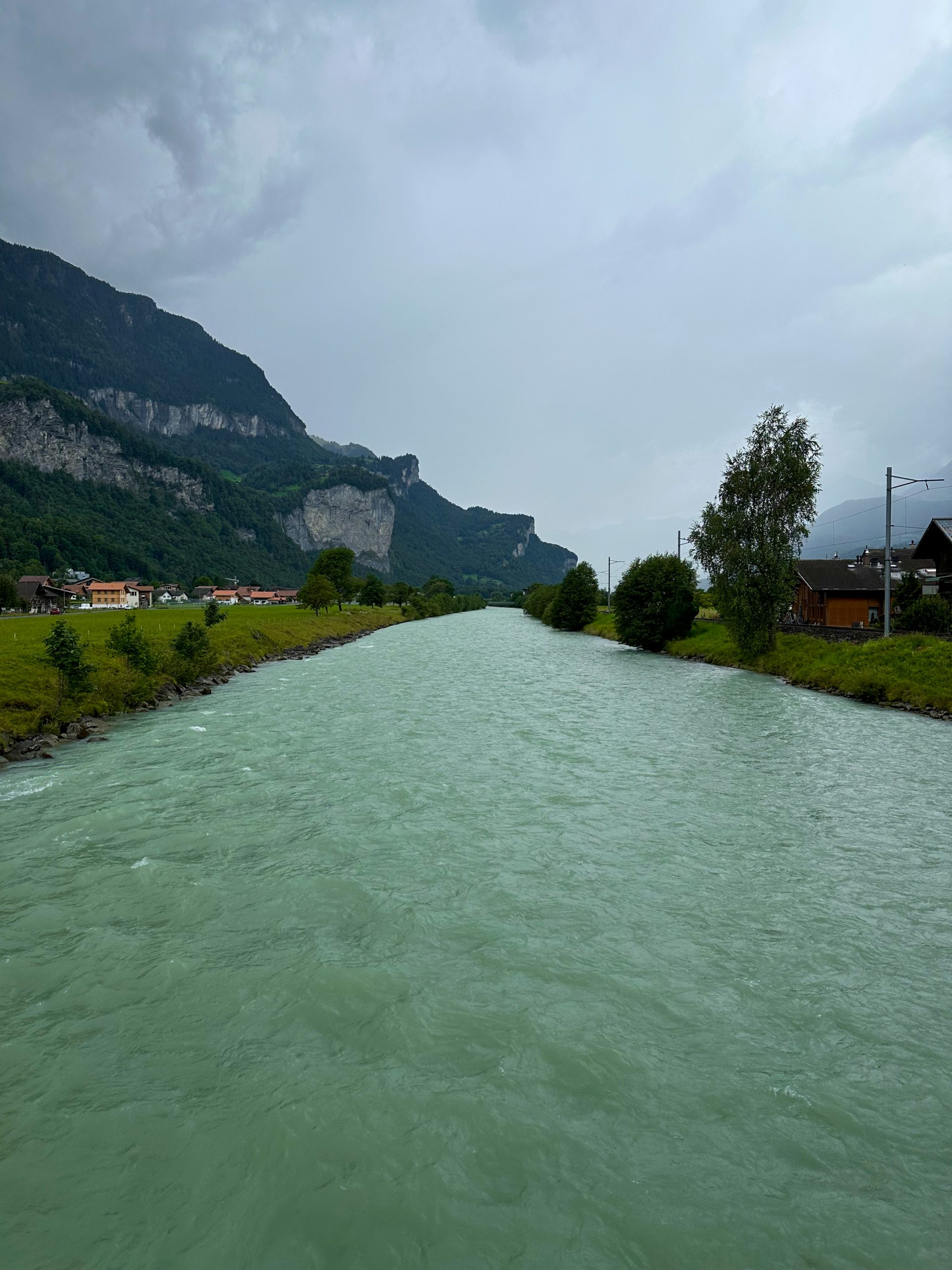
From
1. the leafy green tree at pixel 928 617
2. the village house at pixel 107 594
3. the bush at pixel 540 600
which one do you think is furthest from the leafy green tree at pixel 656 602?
the village house at pixel 107 594

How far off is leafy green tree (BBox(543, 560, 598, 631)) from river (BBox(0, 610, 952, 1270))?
82824 mm

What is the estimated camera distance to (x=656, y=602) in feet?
208

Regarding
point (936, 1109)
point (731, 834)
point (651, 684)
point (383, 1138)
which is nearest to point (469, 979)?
point (383, 1138)

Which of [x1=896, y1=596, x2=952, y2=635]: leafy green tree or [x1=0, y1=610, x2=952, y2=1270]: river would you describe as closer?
[x1=0, y1=610, x2=952, y2=1270]: river

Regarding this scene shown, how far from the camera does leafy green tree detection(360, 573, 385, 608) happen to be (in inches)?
5517

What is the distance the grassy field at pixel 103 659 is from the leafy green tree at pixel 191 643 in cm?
70

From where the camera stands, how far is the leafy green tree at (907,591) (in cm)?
5266

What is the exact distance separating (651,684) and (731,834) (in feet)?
88.3

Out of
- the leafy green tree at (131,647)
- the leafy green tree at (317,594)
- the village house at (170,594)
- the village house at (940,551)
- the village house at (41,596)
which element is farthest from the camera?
the village house at (170,594)

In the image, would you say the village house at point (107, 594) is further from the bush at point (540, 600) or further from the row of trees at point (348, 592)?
the bush at point (540, 600)

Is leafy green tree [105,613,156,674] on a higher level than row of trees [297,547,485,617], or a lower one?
lower

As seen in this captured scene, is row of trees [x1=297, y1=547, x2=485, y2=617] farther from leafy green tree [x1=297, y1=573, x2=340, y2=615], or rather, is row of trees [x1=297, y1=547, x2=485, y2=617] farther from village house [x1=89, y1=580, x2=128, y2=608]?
village house [x1=89, y1=580, x2=128, y2=608]

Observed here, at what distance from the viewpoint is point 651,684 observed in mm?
40594

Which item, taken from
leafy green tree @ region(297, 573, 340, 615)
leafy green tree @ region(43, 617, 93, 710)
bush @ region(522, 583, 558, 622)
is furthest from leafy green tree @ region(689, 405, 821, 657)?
bush @ region(522, 583, 558, 622)
